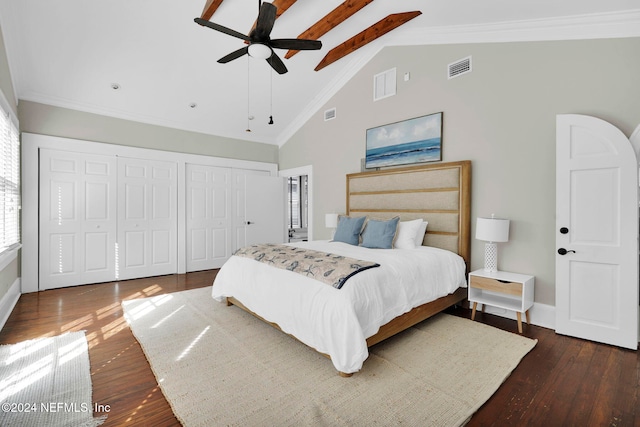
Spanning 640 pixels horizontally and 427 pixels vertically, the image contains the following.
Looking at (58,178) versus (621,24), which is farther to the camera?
(58,178)

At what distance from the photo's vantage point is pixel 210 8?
3.46 meters

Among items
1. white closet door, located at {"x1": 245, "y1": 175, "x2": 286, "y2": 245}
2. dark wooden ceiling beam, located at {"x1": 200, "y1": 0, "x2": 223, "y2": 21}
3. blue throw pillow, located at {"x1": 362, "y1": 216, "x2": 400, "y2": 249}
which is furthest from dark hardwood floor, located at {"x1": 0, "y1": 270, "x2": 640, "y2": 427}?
dark wooden ceiling beam, located at {"x1": 200, "y1": 0, "x2": 223, "y2": 21}

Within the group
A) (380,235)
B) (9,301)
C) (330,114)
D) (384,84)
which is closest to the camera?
(9,301)

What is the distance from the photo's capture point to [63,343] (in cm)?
268

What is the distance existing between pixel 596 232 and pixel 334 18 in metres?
3.74

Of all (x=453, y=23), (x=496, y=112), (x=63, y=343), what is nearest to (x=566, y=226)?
(x=496, y=112)

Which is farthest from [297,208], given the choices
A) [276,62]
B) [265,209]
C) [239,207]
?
[276,62]

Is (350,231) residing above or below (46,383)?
above

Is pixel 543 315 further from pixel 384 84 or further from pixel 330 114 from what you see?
pixel 330 114

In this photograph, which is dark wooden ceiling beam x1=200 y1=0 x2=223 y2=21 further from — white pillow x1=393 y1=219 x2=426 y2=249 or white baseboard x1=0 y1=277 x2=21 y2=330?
white baseboard x1=0 y1=277 x2=21 y2=330

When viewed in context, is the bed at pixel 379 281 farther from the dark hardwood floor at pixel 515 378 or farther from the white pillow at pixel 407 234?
the dark hardwood floor at pixel 515 378

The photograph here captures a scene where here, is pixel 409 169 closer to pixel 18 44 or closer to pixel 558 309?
pixel 558 309

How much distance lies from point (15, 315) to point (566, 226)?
5938 millimetres

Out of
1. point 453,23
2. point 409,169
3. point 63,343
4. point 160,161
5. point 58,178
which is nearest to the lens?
point 63,343
